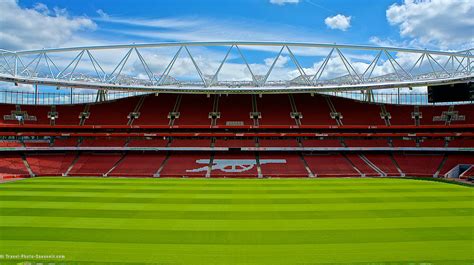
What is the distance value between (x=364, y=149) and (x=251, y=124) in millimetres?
15248

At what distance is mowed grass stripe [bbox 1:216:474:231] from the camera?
15.8 m

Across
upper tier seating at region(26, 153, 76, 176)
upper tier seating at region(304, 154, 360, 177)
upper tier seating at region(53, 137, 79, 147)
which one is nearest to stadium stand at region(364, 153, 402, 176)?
upper tier seating at region(304, 154, 360, 177)

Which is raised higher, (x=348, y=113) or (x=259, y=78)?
(x=259, y=78)

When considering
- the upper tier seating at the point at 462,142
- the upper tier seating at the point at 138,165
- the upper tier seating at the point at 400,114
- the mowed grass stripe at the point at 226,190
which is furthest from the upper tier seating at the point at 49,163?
the upper tier seating at the point at 462,142

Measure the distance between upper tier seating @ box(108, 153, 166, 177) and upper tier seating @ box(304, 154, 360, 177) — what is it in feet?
61.8

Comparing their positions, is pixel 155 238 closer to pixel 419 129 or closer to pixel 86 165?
pixel 86 165

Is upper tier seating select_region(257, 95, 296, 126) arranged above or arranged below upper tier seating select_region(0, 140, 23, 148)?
above

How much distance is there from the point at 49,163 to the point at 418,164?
45.3 meters

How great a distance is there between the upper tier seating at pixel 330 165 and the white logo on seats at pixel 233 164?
12.4ft

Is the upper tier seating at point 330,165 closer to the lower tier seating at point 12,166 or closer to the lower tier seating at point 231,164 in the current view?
the lower tier seating at point 231,164

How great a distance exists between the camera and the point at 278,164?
41406 mm

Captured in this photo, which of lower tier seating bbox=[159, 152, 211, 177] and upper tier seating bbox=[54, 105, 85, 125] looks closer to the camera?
lower tier seating bbox=[159, 152, 211, 177]

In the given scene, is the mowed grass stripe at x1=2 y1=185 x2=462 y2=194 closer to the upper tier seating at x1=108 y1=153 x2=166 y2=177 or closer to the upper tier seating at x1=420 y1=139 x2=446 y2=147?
the upper tier seating at x1=108 y1=153 x2=166 y2=177

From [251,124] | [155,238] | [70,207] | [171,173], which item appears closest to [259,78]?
[251,124]
